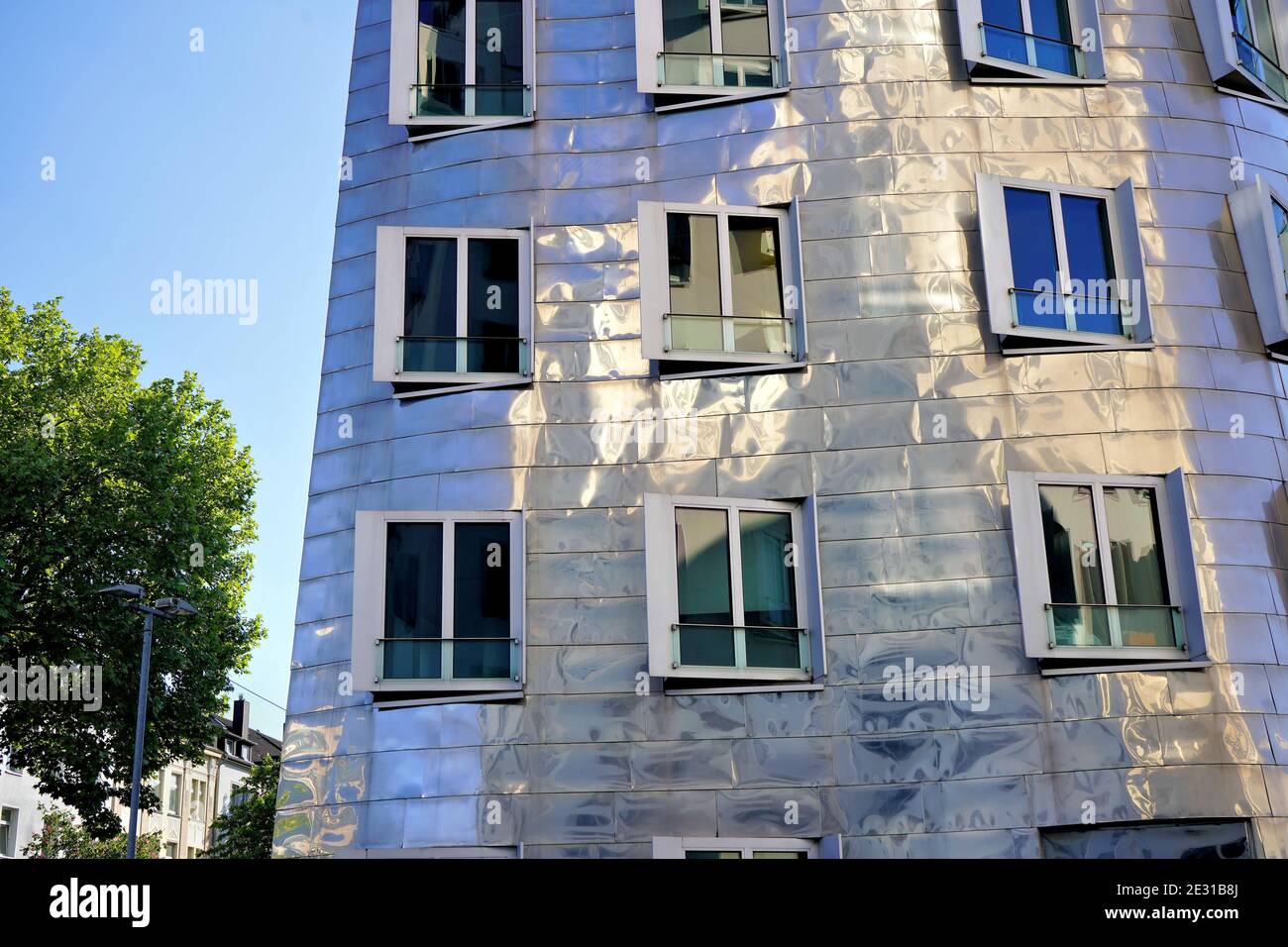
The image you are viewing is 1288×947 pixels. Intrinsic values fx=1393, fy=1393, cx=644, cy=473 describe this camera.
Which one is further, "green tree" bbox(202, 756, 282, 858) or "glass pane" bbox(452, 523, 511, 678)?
"green tree" bbox(202, 756, 282, 858)

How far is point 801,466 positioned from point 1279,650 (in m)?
5.63

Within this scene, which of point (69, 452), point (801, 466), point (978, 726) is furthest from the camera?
point (69, 452)

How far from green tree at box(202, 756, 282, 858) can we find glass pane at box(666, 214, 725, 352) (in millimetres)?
46032

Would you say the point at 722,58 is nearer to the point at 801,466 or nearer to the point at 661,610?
the point at 801,466

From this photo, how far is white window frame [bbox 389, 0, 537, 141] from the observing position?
1783 centimetres

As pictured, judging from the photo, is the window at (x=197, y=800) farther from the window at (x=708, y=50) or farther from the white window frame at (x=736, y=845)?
the window at (x=708, y=50)

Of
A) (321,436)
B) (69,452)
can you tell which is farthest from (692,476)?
(69,452)

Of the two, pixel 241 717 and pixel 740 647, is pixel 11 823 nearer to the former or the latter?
pixel 241 717

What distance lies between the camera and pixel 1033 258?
1667cm

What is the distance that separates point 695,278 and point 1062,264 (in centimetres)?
439

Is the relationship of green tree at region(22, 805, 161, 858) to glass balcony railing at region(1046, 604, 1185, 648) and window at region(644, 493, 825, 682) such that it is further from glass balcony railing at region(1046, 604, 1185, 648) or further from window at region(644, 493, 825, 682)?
glass balcony railing at region(1046, 604, 1185, 648)

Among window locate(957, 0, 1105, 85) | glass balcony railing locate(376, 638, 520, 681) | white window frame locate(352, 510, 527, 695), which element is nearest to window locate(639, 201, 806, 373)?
white window frame locate(352, 510, 527, 695)

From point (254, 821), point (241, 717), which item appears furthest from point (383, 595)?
point (241, 717)

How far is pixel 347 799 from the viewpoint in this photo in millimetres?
15961
